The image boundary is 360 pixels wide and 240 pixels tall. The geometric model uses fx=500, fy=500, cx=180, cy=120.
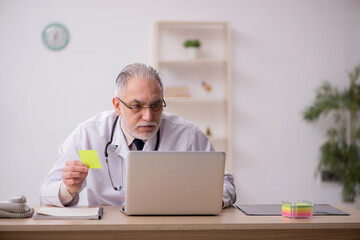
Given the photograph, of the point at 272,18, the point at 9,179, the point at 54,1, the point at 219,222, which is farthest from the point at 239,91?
the point at 219,222

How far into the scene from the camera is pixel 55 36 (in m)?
4.86

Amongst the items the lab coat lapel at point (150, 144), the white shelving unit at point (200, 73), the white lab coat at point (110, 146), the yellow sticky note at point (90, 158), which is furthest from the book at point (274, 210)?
the white shelving unit at point (200, 73)

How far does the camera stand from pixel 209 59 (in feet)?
15.7

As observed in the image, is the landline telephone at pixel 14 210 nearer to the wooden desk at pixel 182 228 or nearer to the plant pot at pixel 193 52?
the wooden desk at pixel 182 228

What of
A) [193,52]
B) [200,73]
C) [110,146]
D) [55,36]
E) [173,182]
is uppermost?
[55,36]

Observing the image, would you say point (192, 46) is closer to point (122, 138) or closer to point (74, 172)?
point (122, 138)

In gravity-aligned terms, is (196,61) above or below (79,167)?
above

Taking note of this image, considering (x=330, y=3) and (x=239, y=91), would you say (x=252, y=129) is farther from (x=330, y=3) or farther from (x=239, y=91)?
(x=330, y=3)

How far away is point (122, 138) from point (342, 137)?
10.3 ft

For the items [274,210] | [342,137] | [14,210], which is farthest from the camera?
[342,137]

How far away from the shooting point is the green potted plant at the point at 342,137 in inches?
188

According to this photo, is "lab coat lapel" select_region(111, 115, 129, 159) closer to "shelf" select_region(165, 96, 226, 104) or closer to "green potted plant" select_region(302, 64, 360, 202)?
"shelf" select_region(165, 96, 226, 104)

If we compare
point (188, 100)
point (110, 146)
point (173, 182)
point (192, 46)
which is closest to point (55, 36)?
point (192, 46)

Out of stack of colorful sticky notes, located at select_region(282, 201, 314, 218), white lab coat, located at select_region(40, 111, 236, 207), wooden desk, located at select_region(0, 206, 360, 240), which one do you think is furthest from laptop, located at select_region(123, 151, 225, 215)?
white lab coat, located at select_region(40, 111, 236, 207)
